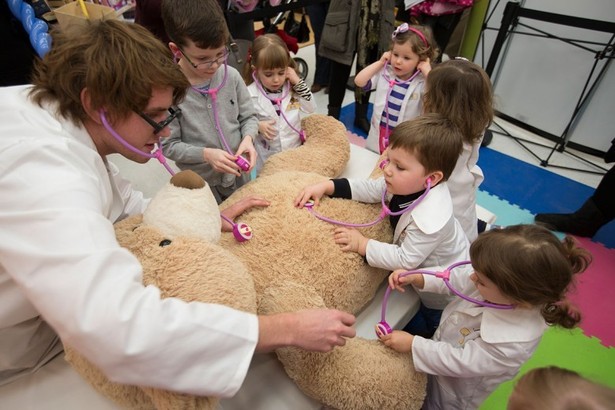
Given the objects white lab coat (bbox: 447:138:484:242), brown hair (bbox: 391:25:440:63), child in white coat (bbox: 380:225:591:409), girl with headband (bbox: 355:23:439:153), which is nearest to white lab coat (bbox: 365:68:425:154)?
girl with headband (bbox: 355:23:439:153)

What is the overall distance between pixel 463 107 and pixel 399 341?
2.87ft

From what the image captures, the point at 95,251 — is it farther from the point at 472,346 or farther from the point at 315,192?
the point at 472,346

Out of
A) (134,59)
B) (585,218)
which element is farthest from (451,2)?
(134,59)

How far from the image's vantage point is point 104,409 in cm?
87

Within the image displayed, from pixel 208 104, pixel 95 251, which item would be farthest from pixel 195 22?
pixel 95 251

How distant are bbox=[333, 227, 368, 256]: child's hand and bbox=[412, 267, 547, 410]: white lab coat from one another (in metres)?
0.21

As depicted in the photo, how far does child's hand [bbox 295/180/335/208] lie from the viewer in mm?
1166

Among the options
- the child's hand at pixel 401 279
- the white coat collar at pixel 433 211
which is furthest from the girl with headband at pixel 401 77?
the child's hand at pixel 401 279

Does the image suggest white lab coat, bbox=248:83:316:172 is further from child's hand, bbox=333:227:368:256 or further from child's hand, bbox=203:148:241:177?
child's hand, bbox=333:227:368:256

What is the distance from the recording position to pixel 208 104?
148 centimetres

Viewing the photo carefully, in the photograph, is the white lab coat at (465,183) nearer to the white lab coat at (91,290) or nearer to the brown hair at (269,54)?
the brown hair at (269,54)

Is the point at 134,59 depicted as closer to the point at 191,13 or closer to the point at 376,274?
the point at 191,13

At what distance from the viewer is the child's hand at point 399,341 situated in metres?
1.05

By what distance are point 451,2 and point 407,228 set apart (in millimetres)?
2488
